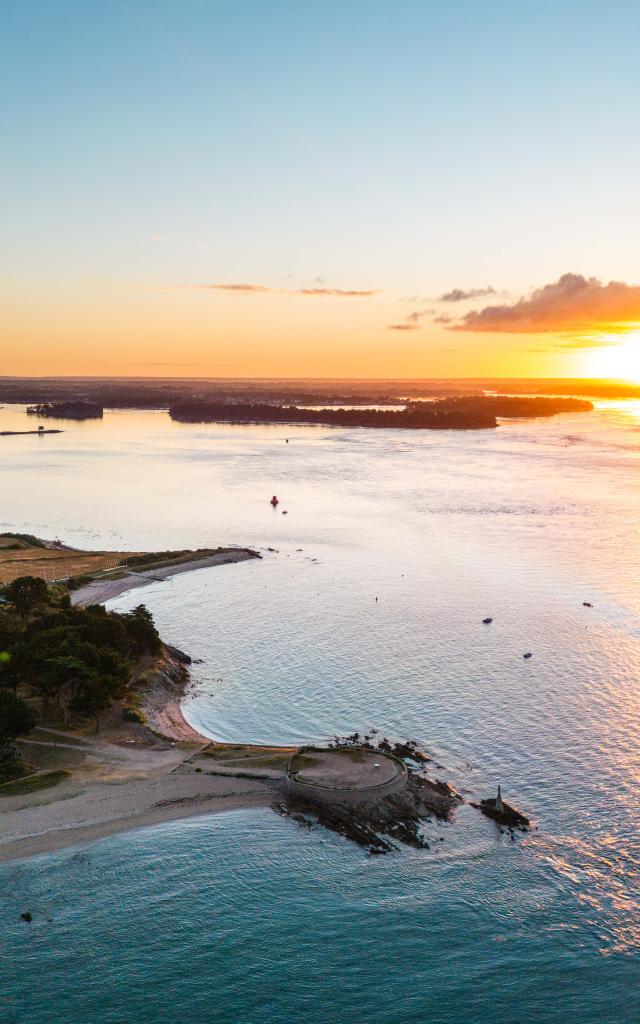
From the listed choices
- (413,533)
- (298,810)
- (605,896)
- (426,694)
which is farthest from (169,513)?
(605,896)

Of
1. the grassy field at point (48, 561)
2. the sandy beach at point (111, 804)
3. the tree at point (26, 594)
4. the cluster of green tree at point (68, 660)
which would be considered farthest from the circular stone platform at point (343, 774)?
the grassy field at point (48, 561)

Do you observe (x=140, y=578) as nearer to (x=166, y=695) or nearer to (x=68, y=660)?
(x=166, y=695)

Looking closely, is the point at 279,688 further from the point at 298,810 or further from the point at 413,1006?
the point at 413,1006

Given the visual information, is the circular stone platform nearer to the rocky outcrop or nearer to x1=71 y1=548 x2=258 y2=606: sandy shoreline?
the rocky outcrop

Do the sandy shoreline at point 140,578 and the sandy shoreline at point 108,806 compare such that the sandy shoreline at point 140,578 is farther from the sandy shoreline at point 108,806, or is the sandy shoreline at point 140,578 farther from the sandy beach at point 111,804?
the sandy shoreline at point 108,806

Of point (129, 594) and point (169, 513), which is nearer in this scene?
point (129, 594)

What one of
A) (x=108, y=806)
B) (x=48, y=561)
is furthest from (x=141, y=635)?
(x=48, y=561)
